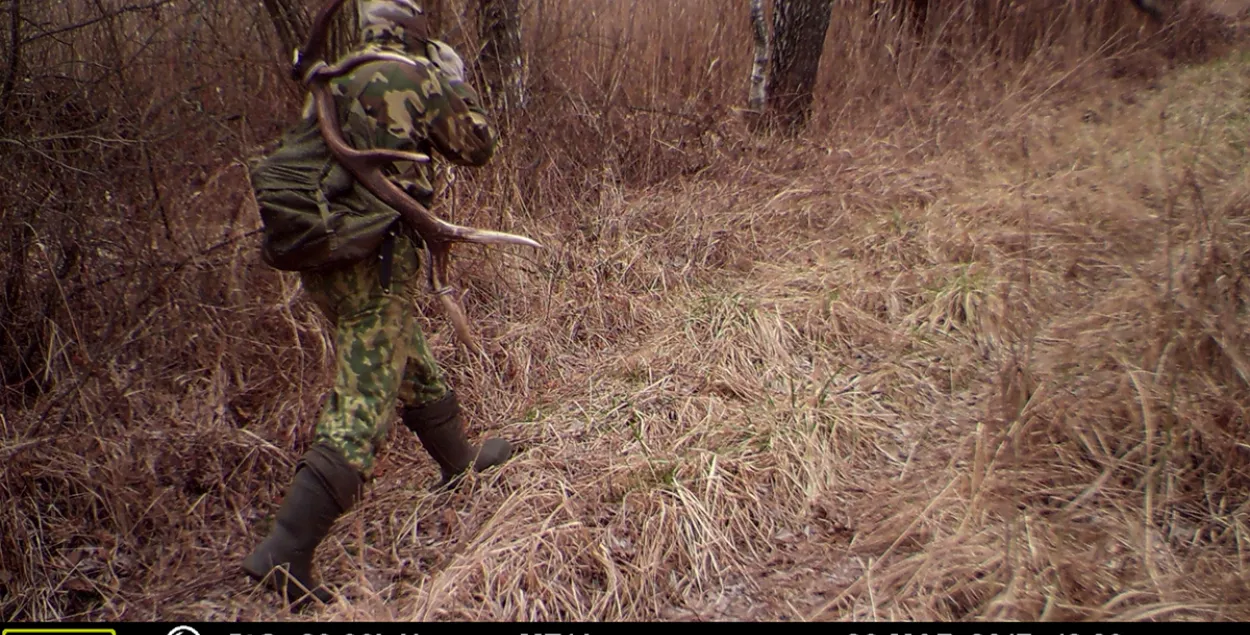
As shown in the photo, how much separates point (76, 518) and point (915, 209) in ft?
14.1

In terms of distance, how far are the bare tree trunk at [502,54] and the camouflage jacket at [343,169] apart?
2094 millimetres

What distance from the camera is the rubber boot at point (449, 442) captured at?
2814 millimetres

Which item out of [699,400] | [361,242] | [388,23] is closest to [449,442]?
[361,242]

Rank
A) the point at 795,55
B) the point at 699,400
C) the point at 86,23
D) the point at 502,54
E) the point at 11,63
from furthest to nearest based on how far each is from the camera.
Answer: the point at 795,55, the point at 502,54, the point at 699,400, the point at 86,23, the point at 11,63

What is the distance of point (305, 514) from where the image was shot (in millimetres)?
2332

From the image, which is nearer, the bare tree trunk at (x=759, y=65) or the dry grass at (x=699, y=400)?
the dry grass at (x=699, y=400)

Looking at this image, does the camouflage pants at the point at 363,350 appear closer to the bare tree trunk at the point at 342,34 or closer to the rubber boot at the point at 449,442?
the rubber boot at the point at 449,442

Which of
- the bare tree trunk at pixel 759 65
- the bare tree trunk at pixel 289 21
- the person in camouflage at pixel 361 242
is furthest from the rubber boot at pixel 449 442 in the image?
the bare tree trunk at pixel 759 65

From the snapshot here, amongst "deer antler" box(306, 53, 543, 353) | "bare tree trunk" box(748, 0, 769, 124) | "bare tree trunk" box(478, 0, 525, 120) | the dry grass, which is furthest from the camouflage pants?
"bare tree trunk" box(748, 0, 769, 124)

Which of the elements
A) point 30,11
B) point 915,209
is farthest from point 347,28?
point 915,209

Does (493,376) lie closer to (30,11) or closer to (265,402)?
(265,402)

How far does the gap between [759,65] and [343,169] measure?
440 centimetres

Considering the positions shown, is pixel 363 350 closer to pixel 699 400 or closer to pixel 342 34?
pixel 699 400

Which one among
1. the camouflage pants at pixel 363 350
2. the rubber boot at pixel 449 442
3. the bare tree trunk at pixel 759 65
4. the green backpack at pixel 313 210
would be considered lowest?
the rubber boot at pixel 449 442
